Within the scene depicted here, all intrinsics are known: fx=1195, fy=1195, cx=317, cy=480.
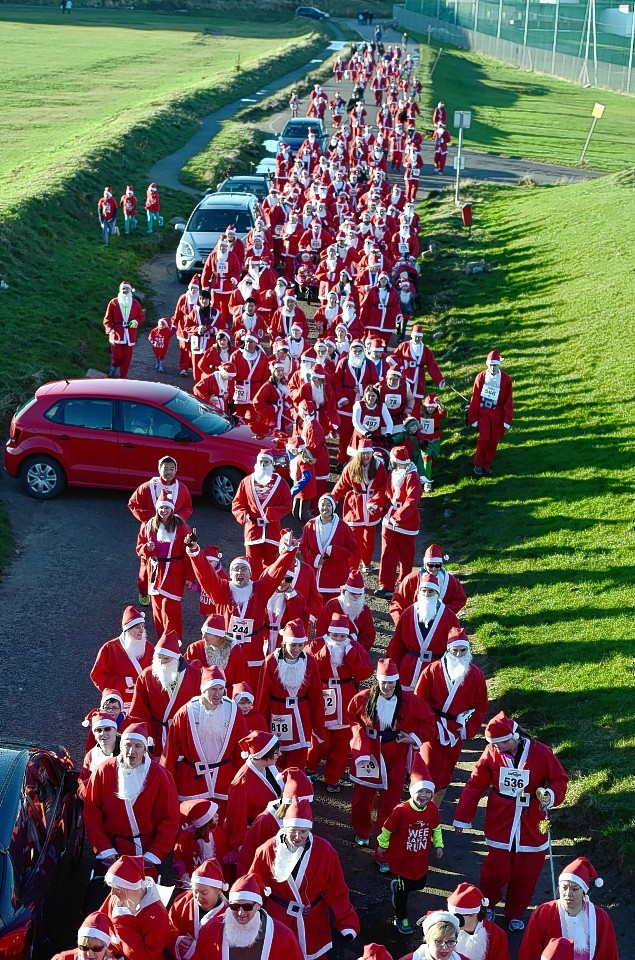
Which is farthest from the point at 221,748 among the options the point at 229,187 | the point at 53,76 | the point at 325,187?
the point at 53,76

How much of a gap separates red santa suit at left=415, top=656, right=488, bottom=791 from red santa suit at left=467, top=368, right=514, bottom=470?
25.1ft

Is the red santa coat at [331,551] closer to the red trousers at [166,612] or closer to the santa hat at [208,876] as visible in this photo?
the red trousers at [166,612]

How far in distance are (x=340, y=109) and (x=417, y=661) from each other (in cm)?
4168

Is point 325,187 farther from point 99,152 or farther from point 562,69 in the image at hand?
point 562,69

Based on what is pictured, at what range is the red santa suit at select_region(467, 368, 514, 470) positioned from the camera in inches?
659

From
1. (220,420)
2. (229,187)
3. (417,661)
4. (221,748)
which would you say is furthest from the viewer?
(229,187)

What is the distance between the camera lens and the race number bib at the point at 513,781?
830 cm

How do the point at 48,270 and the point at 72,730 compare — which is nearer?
the point at 72,730

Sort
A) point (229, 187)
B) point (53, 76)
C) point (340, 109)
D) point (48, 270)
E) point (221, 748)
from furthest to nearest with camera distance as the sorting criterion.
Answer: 1. point (53, 76)
2. point (340, 109)
3. point (229, 187)
4. point (48, 270)
5. point (221, 748)

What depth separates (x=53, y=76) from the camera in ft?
197

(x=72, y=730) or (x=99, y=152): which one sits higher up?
(x=99, y=152)

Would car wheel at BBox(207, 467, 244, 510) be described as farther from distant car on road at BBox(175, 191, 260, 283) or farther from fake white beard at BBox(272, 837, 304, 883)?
distant car on road at BBox(175, 191, 260, 283)

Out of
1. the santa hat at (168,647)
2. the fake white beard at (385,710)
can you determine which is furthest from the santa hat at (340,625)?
the santa hat at (168,647)

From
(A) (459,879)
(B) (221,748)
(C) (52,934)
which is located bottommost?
(A) (459,879)
